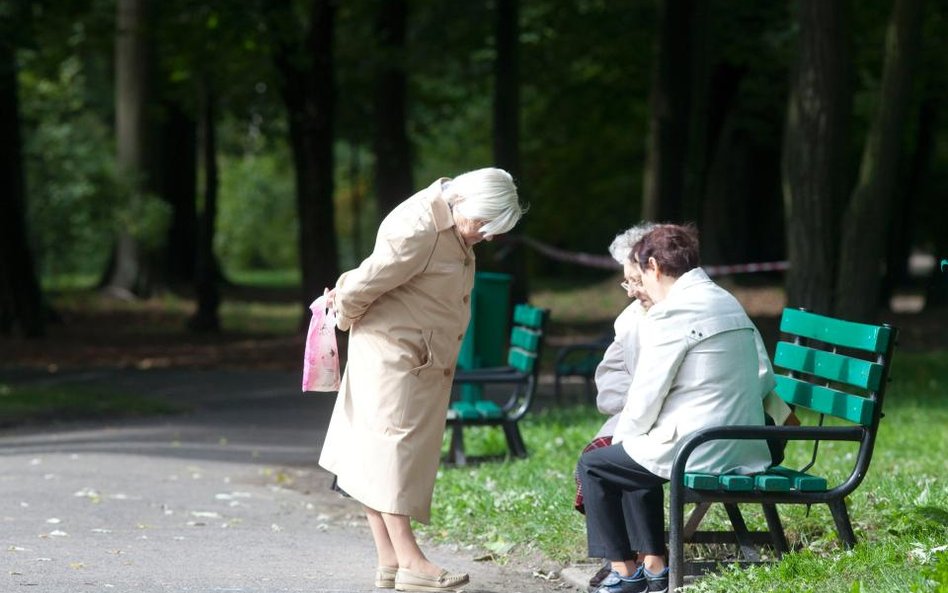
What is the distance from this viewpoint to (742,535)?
6.38 m

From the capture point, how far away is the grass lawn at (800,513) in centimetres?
556

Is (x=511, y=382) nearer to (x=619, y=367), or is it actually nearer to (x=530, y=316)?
(x=530, y=316)

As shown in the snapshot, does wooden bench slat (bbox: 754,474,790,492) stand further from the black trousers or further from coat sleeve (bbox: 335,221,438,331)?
coat sleeve (bbox: 335,221,438,331)

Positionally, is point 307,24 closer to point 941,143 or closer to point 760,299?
point 760,299

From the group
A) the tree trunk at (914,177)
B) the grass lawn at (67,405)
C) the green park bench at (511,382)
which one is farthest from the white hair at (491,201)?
the tree trunk at (914,177)

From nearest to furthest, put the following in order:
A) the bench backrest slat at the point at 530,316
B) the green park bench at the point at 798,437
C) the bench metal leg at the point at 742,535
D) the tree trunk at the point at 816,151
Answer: the green park bench at the point at 798,437 < the bench metal leg at the point at 742,535 < the bench backrest slat at the point at 530,316 < the tree trunk at the point at 816,151

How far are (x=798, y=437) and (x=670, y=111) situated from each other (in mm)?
15411

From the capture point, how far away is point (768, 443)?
20.0 feet

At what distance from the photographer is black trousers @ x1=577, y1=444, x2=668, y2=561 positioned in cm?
576

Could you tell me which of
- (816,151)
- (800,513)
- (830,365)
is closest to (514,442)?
(800,513)

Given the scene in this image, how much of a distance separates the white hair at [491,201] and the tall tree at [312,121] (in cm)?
1430

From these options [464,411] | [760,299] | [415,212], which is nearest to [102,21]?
[760,299]

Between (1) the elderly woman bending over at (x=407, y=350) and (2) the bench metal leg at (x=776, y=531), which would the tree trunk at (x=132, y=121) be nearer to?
(1) the elderly woman bending over at (x=407, y=350)

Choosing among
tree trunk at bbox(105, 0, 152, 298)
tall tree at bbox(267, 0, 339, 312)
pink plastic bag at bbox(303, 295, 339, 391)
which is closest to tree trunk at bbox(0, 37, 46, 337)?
tall tree at bbox(267, 0, 339, 312)
